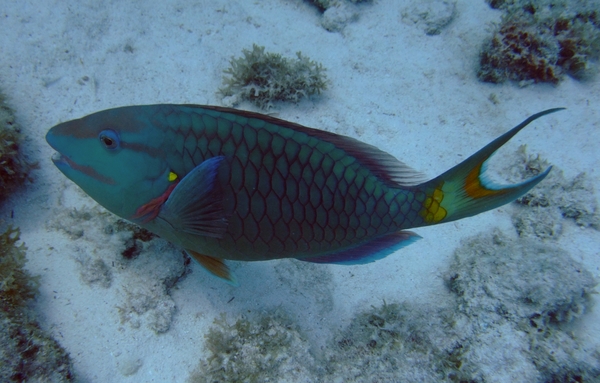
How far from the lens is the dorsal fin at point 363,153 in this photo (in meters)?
1.90

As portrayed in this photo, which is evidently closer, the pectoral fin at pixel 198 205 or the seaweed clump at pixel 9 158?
the pectoral fin at pixel 198 205

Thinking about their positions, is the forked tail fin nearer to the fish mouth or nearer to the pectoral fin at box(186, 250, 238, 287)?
the pectoral fin at box(186, 250, 238, 287)

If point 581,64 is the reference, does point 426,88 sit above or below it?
below

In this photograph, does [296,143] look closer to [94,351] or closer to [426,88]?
[94,351]

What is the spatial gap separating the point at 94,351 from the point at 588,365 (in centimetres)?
363

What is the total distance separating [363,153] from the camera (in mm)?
1933

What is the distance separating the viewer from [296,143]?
1857mm

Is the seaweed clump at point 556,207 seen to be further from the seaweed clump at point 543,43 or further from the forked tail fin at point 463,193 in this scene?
the forked tail fin at point 463,193

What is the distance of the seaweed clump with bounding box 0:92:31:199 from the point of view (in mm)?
2762

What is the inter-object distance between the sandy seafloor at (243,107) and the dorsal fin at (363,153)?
151 centimetres

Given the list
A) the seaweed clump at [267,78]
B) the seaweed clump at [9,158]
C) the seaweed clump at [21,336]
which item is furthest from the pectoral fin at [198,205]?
the seaweed clump at [267,78]

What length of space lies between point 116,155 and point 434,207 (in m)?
1.85

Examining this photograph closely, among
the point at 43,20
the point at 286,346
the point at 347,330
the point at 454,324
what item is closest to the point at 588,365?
the point at 454,324

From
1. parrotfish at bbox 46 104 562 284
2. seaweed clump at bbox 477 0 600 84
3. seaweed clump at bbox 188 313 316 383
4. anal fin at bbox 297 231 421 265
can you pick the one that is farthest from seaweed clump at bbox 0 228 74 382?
seaweed clump at bbox 477 0 600 84
